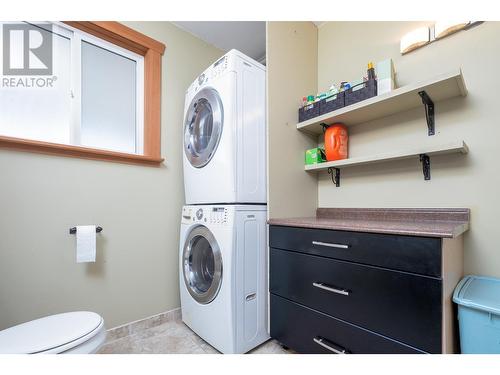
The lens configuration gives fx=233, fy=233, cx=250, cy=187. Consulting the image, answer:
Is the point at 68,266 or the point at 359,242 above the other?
the point at 359,242

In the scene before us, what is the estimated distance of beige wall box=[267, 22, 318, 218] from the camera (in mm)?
1534

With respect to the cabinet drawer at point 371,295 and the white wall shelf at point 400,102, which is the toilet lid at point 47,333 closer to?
the cabinet drawer at point 371,295

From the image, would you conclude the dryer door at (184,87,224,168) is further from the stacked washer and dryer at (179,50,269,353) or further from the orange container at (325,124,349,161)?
the orange container at (325,124,349,161)

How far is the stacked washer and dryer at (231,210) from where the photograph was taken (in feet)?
4.44

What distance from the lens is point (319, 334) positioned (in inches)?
46.4

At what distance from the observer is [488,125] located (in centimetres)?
121

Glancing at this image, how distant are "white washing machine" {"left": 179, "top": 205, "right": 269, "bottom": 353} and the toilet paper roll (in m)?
0.61

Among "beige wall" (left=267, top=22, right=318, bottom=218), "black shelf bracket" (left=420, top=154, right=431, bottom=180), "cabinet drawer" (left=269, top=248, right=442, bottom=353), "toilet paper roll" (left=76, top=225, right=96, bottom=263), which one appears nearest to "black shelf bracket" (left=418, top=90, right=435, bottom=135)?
"black shelf bracket" (left=420, top=154, right=431, bottom=180)

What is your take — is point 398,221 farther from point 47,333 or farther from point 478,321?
point 47,333

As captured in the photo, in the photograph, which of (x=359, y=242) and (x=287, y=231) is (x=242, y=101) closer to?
(x=287, y=231)

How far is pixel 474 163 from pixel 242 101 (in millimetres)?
1321

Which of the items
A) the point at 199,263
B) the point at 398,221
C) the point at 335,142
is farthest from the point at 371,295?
the point at 199,263
